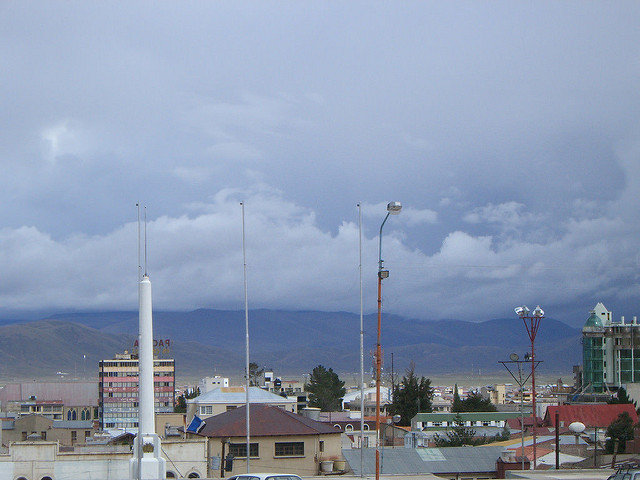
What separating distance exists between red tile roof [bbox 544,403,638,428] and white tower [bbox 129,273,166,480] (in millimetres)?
80816

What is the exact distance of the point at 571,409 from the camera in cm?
11594

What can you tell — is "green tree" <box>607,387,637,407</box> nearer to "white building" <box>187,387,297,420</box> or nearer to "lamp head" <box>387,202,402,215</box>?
"white building" <box>187,387,297,420</box>

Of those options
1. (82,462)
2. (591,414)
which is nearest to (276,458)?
(82,462)

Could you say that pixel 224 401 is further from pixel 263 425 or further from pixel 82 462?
pixel 82 462

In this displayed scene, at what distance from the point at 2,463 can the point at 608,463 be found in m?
40.1

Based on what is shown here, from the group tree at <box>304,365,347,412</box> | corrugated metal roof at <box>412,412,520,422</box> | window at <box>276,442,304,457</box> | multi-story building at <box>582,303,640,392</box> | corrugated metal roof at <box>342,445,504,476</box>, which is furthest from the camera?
multi-story building at <box>582,303,640,392</box>

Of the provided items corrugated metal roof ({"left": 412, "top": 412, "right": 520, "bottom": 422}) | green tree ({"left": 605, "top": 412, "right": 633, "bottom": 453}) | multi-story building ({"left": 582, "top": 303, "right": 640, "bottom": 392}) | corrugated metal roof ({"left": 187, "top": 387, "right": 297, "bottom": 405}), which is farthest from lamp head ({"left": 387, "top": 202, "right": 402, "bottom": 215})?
multi-story building ({"left": 582, "top": 303, "right": 640, "bottom": 392})

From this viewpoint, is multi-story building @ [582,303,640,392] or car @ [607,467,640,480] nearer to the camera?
car @ [607,467,640,480]

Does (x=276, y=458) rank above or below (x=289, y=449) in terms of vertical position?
below

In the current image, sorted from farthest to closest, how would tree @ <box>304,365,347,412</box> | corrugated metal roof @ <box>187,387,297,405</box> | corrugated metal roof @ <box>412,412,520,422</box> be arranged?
tree @ <box>304,365,347,412</box> < corrugated metal roof @ <box>412,412,520,422</box> < corrugated metal roof @ <box>187,387,297,405</box>

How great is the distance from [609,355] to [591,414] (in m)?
86.6

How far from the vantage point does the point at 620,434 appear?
8412 cm

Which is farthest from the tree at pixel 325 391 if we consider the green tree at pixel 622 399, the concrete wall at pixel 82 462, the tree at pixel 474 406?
the concrete wall at pixel 82 462

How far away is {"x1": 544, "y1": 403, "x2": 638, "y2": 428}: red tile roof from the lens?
370 ft
